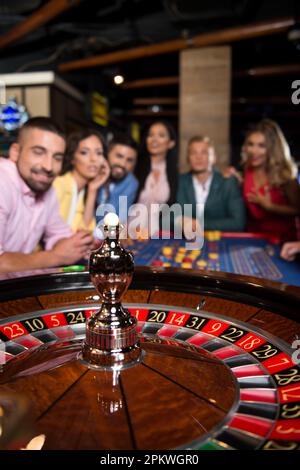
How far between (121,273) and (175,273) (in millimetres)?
454

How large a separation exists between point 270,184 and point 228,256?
1.47 metres

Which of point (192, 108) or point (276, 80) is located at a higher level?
point (276, 80)

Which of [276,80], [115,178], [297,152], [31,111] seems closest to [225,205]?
[115,178]

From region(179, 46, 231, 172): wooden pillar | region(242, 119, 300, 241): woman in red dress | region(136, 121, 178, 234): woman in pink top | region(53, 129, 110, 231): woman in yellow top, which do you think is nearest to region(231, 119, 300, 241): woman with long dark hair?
region(242, 119, 300, 241): woman in red dress

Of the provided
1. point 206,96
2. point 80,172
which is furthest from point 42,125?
point 206,96

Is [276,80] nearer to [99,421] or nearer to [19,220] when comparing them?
[19,220]

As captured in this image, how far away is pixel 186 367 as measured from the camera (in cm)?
77

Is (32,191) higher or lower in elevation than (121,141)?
lower

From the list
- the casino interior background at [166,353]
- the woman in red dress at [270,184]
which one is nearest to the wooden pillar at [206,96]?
the woman in red dress at [270,184]

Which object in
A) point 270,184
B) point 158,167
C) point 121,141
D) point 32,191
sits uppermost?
point 121,141

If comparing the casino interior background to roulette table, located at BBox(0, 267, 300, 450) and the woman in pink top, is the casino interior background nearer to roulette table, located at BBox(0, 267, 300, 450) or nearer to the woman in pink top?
roulette table, located at BBox(0, 267, 300, 450)

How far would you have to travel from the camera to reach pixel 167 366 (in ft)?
2.52

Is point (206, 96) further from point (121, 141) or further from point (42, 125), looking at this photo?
point (42, 125)
